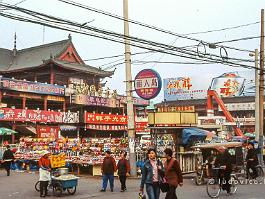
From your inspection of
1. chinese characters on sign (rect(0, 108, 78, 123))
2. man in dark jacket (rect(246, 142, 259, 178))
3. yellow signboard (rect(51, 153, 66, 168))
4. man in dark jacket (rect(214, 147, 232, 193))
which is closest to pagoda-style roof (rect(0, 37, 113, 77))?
chinese characters on sign (rect(0, 108, 78, 123))

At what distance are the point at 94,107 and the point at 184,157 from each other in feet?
88.3

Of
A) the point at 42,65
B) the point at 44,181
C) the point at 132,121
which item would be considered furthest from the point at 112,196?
the point at 42,65

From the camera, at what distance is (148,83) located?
61.6ft

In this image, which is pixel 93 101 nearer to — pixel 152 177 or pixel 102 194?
pixel 102 194

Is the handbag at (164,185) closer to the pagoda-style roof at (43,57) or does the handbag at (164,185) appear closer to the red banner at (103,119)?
the red banner at (103,119)

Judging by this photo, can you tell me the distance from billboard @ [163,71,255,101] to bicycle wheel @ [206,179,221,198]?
51.8 meters

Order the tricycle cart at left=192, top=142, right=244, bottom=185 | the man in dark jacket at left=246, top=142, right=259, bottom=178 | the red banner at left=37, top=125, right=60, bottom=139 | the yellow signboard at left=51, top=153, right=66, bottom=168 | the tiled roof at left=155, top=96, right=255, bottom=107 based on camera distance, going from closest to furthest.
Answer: the yellow signboard at left=51, top=153, right=66, bottom=168 → the tricycle cart at left=192, top=142, right=244, bottom=185 → the man in dark jacket at left=246, top=142, right=259, bottom=178 → the red banner at left=37, top=125, right=60, bottom=139 → the tiled roof at left=155, top=96, right=255, bottom=107

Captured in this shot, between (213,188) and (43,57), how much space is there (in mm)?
38314

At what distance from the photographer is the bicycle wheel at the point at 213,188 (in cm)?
1275

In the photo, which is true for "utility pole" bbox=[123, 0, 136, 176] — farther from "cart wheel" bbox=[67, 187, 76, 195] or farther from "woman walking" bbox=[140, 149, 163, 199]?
"woman walking" bbox=[140, 149, 163, 199]

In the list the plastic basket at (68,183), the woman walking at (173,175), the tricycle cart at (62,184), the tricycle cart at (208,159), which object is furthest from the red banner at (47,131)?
the woman walking at (173,175)

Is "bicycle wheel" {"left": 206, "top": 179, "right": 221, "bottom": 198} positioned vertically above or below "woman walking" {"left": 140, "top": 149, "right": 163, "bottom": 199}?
below

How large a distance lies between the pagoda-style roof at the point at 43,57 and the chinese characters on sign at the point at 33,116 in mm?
7145

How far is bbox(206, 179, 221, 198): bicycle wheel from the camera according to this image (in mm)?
12747
